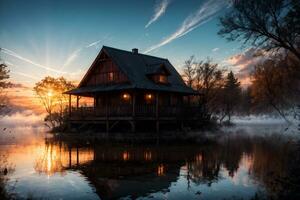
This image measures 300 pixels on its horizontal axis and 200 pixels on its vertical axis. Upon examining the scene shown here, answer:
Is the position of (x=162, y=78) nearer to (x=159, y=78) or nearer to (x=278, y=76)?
(x=159, y=78)

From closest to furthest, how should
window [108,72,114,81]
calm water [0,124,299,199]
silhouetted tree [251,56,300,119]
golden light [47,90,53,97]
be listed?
calm water [0,124,299,199] < silhouetted tree [251,56,300,119] < window [108,72,114,81] < golden light [47,90,53,97]

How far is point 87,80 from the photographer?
4109 cm

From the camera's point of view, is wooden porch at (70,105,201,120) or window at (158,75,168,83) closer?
wooden porch at (70,105,201,120)

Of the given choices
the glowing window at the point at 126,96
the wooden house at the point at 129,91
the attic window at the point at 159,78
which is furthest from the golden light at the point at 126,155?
the attic window at the point at 159,78

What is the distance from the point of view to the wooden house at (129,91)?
114ft

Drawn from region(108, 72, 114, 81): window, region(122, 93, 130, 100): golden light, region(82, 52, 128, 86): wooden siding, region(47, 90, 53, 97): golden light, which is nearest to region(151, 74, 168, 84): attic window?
region(122, 93, 130, 100): golden light

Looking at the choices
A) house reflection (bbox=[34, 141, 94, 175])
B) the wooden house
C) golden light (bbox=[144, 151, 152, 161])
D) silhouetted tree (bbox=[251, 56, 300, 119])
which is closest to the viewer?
house reflection (bbox=[34, 141, 94, 175])

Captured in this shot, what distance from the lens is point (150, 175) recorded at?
1404 centimetres

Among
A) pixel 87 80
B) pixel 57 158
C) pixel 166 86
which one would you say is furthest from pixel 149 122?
pixel 57 158

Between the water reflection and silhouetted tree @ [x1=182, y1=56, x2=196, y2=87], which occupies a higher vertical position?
silhouetted tree @ [x1=182, y1=56, x2=196, y2=87]

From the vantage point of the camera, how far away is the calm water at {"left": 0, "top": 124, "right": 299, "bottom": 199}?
10.9 metres

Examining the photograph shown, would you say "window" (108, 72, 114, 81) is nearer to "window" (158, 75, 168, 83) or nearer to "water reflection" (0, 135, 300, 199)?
"window" (158, 75, 168, 83)

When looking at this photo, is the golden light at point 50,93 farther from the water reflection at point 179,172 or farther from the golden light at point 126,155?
the golden light at point 126,155

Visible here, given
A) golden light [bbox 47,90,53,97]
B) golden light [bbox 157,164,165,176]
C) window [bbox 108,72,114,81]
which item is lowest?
golden light [bbox 157,164,165,176]
